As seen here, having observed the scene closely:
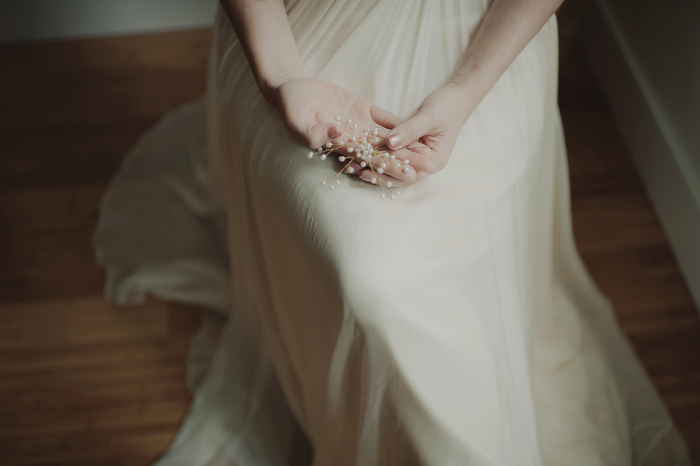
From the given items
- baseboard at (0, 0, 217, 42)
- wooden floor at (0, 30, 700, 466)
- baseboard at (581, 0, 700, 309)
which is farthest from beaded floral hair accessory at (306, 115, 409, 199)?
baseboard at (0, 0, 217, 42)

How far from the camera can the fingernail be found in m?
0.67

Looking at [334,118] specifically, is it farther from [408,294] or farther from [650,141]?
[650,141]

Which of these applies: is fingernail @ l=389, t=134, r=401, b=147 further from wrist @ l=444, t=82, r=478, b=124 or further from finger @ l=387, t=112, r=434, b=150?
wrist @ l=444, t=82, r=478, b=124

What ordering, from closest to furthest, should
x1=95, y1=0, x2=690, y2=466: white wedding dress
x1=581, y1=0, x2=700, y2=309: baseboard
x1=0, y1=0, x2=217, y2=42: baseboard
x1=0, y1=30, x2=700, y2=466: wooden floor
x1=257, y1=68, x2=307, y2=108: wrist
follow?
x1=95, y1=0, x2=690, y2=466: white wedding dress → x1=257, y1=68, x2=307, y2=108: wrist → x1=0, y1=30, x2=700, y2=466: wooden floor → x1=581, y1=0, x2=700, y2=309: baseboard → x1=0, y1=0, x2=217, y2=42: baseboard

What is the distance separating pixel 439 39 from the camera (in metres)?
0.86

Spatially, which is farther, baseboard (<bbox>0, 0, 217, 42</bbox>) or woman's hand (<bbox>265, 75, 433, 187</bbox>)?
baseboard (<bbox>0, 0, 217, 42</bbox>)

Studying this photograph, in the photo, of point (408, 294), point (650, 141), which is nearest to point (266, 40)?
point (408, 294)

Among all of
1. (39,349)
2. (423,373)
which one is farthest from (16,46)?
(423,373)

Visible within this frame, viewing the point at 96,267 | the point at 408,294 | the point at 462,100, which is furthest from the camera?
the point at 96,267

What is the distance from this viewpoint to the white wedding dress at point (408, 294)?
2.19 ft

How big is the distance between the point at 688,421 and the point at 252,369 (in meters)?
0.99

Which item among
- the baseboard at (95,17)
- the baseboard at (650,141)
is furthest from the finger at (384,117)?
the baseboard at (95,17)

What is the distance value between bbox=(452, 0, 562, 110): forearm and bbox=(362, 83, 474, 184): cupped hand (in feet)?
0.11

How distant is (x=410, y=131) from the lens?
693 millimetres
